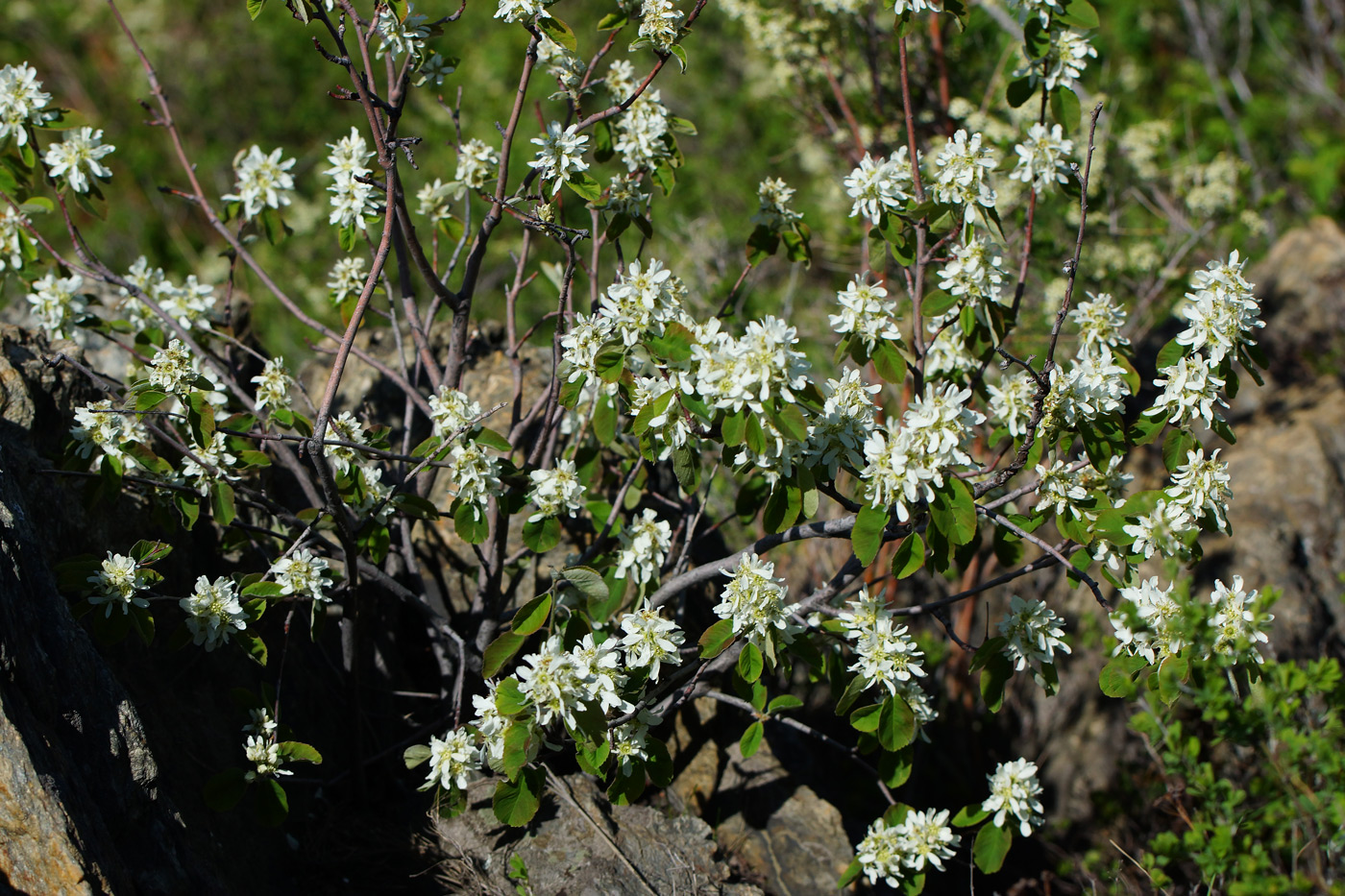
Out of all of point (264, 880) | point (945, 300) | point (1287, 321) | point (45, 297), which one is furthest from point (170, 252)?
point (1287, 321)

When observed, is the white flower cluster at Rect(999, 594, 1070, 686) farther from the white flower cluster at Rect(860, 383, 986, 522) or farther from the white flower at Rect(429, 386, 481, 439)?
the white flower at Rect(429, 386, 481, 439)

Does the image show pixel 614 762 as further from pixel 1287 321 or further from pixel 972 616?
pixel 1287 321

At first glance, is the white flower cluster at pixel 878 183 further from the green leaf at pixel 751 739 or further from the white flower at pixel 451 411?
the green leaf at pixel 751 739

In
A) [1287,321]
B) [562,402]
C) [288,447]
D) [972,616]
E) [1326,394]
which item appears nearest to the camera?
[562,402]

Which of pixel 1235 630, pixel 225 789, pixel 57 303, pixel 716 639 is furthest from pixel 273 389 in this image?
pixel 1235 630

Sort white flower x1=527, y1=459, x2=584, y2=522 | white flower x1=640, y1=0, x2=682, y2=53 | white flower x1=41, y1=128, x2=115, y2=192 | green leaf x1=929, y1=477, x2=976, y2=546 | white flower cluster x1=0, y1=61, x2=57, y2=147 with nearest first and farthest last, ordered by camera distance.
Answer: green leaf x1=929, y1=477, x2=976, y2=546 → white flower x1=640, y1=0, x2=682, y2=53 → white flower x1=527, y1=459, x2=584, y2=522 → white flower cluster x1=0, y1=61, x2=57, y2=147 → white flower x1=41, y1=128, x2=115, y2=192

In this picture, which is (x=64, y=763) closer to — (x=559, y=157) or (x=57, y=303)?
(x=57, y=303)

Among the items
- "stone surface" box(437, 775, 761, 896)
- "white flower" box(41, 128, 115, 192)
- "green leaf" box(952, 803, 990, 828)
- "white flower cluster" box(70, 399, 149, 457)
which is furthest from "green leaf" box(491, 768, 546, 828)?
"white flower" box(41, 128, 115, 192)
